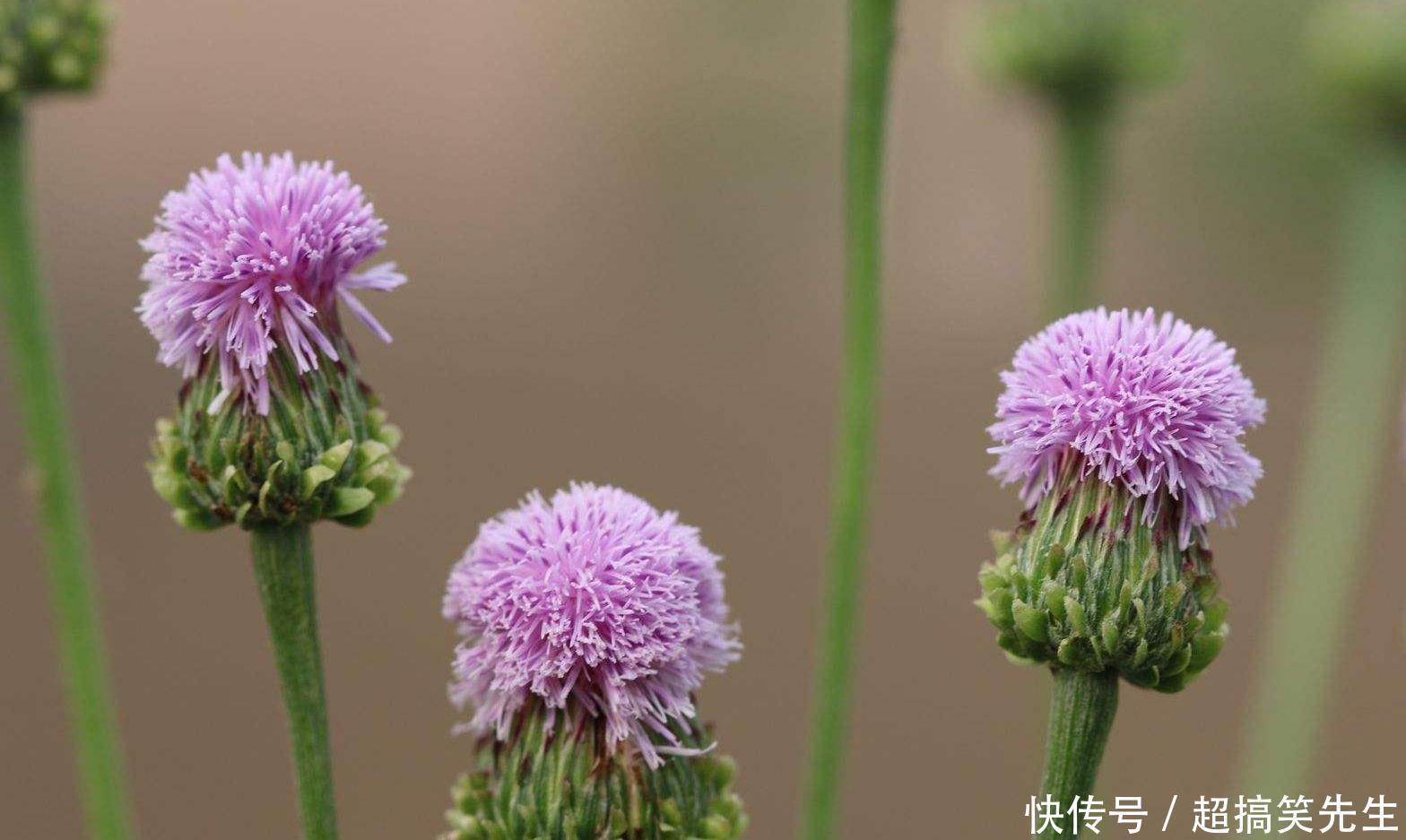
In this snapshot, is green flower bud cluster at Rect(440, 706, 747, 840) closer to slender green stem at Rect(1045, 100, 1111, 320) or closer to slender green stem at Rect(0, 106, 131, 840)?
slender green stem at Rect(0, 106, 131, 840)

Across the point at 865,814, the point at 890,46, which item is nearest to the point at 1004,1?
the point at 890,46

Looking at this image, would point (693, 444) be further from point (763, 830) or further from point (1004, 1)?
point (1004, 1)

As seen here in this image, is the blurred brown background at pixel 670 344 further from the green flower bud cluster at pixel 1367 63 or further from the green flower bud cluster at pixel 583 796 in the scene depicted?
the green flower bud cluster at pixel 583 796

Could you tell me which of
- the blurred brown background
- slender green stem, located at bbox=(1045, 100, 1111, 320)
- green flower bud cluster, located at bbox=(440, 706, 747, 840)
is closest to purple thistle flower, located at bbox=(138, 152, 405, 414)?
green flower bud cluster, located at bbox=(440, 706, 747, 840)

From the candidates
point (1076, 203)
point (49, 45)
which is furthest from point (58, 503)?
point (1076, 203)

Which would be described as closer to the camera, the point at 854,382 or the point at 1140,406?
the point at 1140,406

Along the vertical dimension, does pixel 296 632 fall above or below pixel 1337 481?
below

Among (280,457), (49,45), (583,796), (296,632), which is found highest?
(49,45)

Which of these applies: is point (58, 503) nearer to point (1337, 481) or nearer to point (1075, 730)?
point (1075, 730)
